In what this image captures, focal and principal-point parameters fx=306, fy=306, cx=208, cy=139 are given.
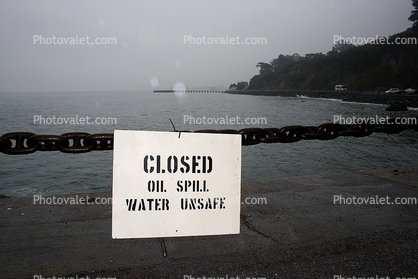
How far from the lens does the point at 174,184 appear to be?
1.91 metres

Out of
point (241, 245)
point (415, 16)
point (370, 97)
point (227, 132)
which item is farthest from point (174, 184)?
point (415, 16)

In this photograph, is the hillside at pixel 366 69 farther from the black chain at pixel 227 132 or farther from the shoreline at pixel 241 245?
the shoreline at pixel 241 245

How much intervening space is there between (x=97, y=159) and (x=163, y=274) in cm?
1359

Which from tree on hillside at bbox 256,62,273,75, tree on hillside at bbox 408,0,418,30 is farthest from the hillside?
tree on hillside at bbox 256,62,273,75

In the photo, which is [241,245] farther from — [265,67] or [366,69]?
[265,67]

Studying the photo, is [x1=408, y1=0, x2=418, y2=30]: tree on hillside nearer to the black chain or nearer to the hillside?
the hillside

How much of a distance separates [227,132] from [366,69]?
90.9 meters

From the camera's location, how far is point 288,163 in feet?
44.4

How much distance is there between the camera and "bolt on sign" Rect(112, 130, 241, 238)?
1.86m

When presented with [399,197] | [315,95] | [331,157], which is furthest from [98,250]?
[315,95]

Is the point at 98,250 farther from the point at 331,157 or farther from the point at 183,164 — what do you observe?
the point at 331,157

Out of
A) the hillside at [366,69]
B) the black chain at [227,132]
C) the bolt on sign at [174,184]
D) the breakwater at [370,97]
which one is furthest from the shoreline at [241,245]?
the hillside at [366,69]

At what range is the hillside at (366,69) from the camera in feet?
224

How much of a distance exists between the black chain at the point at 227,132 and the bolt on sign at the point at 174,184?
0.38 metres
